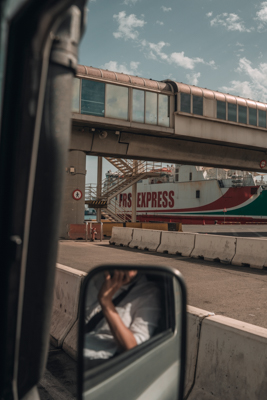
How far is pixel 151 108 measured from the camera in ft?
71.3

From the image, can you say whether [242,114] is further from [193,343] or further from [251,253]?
[193,343]

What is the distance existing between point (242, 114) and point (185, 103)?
16.1 ft

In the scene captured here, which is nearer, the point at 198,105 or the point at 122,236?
the point at 122,236

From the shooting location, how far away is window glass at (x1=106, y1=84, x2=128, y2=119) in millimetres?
20547

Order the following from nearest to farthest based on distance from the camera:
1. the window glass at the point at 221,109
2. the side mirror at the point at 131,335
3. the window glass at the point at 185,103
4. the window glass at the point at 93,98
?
the side mirror at the point at 131,335 → the window glass at the point at 93,98 → the window glass at the point at 185,103 → the window glass at the point at 221,109

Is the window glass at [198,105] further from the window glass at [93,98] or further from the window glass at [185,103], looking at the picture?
the window glass at [93,98]

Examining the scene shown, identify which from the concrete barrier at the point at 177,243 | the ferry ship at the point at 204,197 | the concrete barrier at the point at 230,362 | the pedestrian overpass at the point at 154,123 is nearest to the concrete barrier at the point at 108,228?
the pedestrian overpass at the point at 154,123

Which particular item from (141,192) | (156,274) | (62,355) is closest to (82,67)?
(62,355)

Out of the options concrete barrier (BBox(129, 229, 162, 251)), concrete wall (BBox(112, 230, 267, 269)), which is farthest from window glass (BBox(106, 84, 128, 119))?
concrete wall (BBox(112, 230, 267, 269))

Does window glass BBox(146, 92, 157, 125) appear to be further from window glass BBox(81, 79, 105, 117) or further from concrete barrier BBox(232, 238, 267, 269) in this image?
concrete barrier BBox(232, 238, 267, 269)

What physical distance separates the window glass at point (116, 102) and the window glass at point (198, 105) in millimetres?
4522

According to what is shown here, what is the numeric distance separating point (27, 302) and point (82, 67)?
68.3 feet

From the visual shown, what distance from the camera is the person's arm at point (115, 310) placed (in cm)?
146

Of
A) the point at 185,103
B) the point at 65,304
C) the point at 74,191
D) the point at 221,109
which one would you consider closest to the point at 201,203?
the point at 221,109
